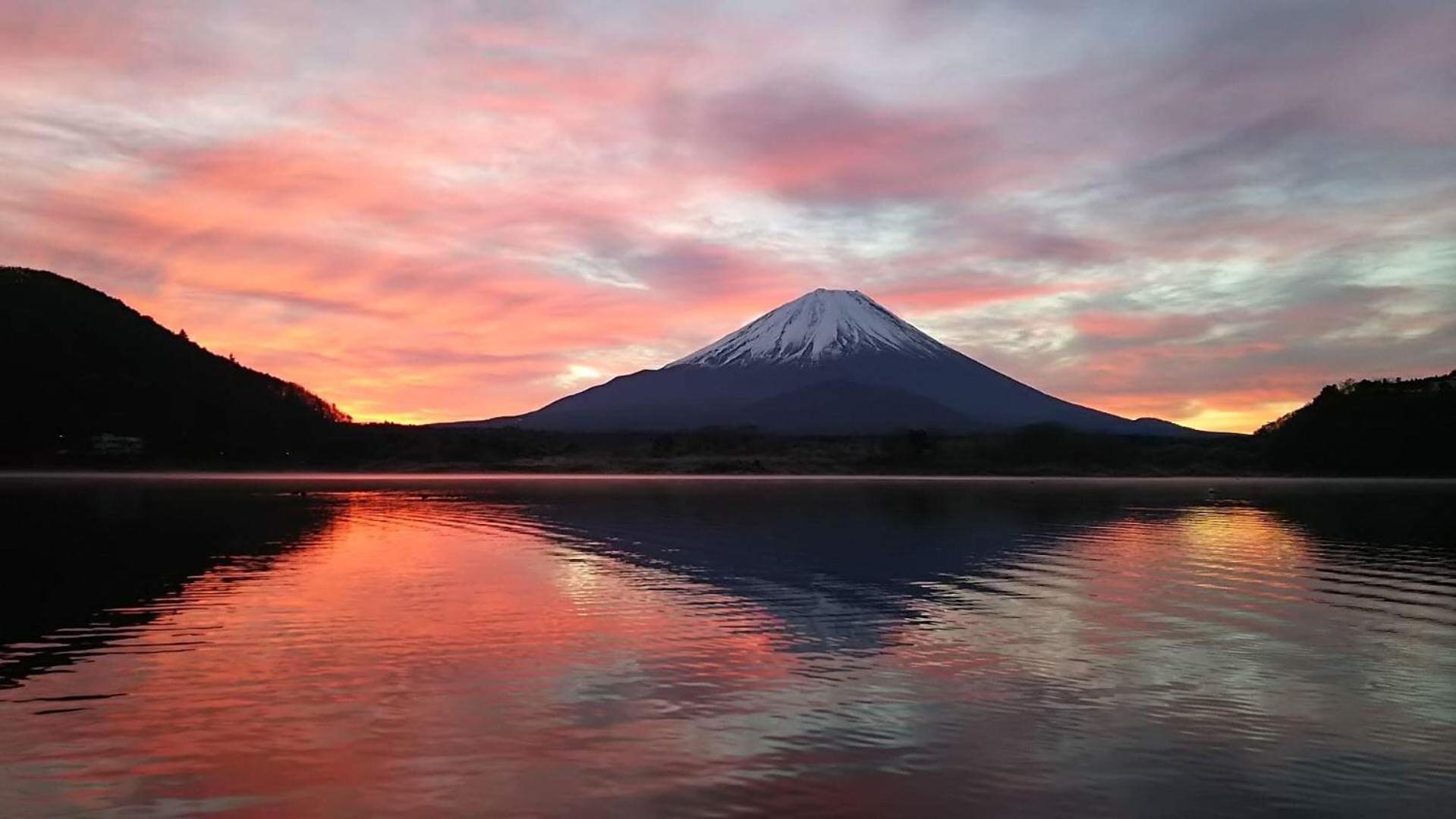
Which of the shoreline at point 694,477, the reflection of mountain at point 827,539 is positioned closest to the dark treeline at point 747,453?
the shoreline at point 694,477

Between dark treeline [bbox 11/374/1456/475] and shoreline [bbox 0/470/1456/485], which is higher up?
dark treeline [bbox 11/374/1456/475]

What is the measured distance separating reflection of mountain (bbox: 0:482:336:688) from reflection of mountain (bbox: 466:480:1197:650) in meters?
13.5

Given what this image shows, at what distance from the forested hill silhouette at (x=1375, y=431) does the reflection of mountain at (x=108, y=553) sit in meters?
153

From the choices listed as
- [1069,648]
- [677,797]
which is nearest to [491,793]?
[677,797]

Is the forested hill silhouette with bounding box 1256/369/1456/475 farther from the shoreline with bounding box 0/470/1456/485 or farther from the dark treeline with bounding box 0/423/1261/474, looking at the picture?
the dark treeline with bounding box 0/423/1261/474

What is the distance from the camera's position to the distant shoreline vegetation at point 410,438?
135875mm

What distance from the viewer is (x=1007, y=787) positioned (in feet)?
39.5

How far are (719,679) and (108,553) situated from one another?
95.9ft

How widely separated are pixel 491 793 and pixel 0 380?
150 meters

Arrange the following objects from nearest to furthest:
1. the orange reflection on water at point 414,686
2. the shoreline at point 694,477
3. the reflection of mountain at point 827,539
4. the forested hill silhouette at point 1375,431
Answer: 1. the orange reflection on water at point 414,686
2. the reflection of mountain at point 827,539
3. the shoreline at point 694,477
4. the forested hill silhouette at point 1375,431

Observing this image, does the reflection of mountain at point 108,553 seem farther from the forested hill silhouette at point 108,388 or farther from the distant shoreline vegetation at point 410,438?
the distant shoreline vegetation at point 410,438

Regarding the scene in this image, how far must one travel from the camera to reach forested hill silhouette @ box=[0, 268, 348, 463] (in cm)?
13362

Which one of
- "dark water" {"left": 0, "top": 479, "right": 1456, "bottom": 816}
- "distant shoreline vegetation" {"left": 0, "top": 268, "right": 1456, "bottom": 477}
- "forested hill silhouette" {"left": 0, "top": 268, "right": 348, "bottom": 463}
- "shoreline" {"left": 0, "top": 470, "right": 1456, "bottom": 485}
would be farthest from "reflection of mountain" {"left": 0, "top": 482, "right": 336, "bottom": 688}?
"distant shoreline vegetation" {"left": 0, "top": 268, "right": 1456, "bottom": 477}

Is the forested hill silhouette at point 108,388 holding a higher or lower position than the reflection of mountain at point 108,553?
higher
